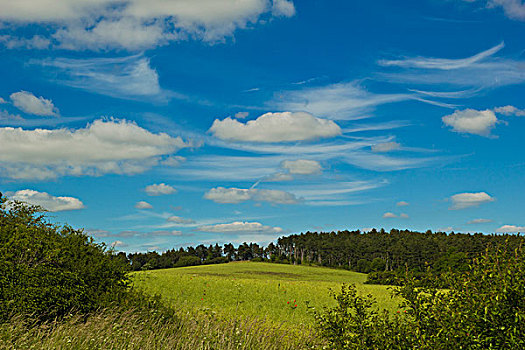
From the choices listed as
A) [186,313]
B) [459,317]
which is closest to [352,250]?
[186,313]

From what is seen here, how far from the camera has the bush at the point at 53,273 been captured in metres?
10.0

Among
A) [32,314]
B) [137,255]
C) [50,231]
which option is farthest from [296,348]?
[137,255]

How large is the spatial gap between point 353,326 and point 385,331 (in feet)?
2.03

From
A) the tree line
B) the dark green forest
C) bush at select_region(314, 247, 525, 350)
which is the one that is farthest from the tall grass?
the tree line

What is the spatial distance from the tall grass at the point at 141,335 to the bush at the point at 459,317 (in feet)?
6.09

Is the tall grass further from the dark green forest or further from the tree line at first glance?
the tree line

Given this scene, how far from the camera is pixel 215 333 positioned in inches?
358

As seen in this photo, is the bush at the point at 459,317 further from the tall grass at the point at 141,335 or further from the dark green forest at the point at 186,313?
the tall grass at the point at 141,335

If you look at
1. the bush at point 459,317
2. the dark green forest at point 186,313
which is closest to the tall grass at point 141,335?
the dark green forest at point 186,313

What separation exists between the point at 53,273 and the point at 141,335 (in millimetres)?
3116

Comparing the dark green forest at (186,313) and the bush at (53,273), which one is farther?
the bush at (53,273)

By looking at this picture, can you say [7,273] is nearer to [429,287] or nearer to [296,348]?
[296,348]

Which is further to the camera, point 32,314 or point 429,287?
point 32,314

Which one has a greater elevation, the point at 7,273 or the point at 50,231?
the point at 50,231
